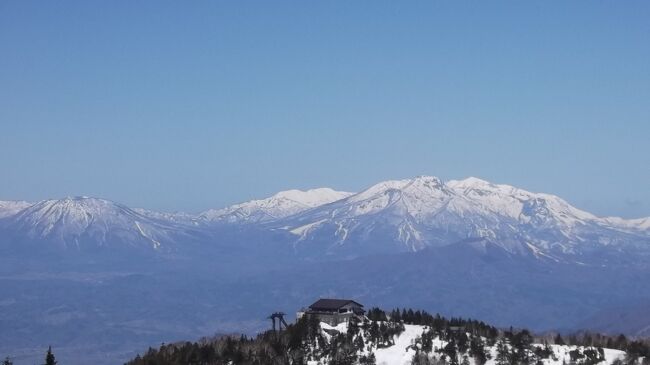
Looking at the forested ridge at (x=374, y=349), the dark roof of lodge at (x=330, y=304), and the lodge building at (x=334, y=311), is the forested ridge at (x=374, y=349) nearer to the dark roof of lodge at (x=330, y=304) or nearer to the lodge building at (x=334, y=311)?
the lodge building at (x=334, y=311)

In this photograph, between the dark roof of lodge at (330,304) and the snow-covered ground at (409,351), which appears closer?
the snow-covered ground at (409,351)

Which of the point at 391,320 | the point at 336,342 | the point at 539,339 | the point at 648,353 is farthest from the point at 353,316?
the point at 648,353

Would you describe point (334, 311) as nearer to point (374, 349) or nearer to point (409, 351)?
point (374, 349)

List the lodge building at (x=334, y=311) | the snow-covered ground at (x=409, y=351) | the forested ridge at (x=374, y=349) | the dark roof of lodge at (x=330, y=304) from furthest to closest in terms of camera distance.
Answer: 1. the dark roof of lodge at (x=330, y=304)
2. the lodge building at (x=334, y=311)
3. the snow-covered ground at (x=409, y=351)
4. the forested ridge at (x=374, y=349)

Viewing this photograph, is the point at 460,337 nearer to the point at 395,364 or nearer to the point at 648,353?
the point at 395,364

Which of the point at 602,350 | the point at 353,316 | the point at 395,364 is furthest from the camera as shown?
the point at 353,316

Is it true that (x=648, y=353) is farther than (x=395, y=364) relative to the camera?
Yes

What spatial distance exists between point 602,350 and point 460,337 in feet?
72.5

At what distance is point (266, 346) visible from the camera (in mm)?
161000

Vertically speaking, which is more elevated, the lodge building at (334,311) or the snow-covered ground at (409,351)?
the lodge building at (334,311)

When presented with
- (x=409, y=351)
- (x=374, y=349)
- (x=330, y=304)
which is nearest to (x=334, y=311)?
(x=330, y=304)

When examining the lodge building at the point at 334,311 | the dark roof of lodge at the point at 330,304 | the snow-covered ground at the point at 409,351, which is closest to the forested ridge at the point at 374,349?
the snow-covered ground at the point at 409,351

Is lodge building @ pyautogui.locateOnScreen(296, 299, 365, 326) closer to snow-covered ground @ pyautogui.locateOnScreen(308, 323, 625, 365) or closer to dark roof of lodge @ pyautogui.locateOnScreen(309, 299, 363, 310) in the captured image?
dark roof of lodge @ pyautogui.locateOnScreen(309, 299, 363, 310)

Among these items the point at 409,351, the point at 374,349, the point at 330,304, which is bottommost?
the point at 409,351
